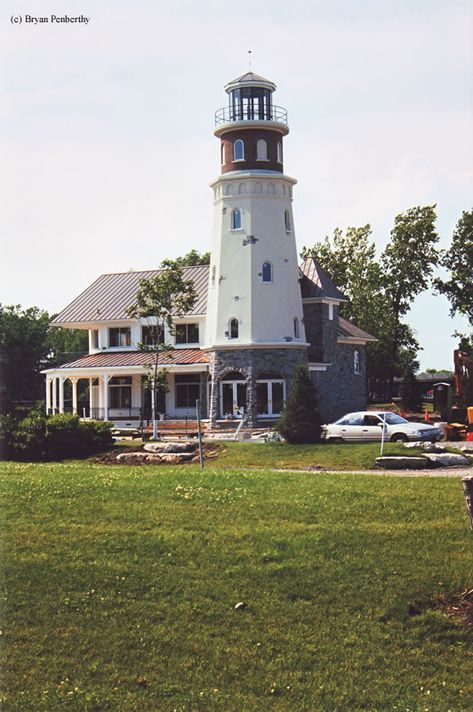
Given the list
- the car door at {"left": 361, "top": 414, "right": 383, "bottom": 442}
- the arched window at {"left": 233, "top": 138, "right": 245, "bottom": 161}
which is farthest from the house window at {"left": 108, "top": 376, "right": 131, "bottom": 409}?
the car door at {"left": 361, "top": 414, "right": 383, "bottom": 442}

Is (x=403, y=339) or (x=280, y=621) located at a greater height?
(x=403, y=339)

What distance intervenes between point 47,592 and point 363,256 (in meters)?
57.3

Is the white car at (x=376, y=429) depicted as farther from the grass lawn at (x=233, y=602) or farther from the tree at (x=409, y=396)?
the tree at (x=409, y=396)

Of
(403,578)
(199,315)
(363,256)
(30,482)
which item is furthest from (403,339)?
(403,578)

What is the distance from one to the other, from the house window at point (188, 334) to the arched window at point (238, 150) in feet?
32.4

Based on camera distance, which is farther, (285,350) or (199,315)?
(199,315)

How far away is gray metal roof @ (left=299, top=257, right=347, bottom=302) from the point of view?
53450mm

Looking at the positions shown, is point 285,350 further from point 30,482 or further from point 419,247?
point 30,482

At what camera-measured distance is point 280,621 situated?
41.9 feet

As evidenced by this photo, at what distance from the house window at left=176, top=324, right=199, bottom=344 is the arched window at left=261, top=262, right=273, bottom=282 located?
7.15 m

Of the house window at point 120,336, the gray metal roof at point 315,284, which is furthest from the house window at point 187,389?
the gray metal roof at point 315,284

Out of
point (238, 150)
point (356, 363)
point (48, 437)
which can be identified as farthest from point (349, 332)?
point (48, 437)

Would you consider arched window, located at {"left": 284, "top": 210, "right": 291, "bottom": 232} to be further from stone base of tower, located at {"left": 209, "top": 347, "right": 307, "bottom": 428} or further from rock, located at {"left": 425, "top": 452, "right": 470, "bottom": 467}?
rock, located at {"left": 425, "top": 452, "right": 470, "bottom": 467}

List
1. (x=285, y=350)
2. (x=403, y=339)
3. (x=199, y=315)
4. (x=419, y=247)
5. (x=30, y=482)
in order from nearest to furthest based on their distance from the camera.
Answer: (x=30, y=482)
(x=285, y=350)
(x=199, y=315)
(x=419, y=247)
(x=403, y=339)
